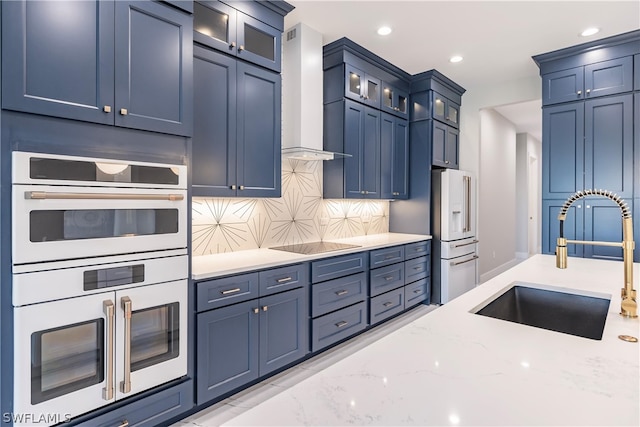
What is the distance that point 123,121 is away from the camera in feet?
5.65

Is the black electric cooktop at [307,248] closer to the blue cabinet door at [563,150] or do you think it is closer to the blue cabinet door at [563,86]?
the blue cabinet door at [563,150]

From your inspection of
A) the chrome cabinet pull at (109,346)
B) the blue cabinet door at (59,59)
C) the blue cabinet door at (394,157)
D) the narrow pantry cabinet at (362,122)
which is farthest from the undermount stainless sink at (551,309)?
the blue cabinet door at (394,157)

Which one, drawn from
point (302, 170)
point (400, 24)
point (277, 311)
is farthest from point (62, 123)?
point (400, 24)

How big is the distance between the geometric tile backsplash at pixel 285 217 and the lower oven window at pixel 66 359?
105 cm

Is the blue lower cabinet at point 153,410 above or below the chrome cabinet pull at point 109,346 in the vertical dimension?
below

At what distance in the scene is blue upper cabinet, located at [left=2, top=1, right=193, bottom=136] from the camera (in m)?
1.43

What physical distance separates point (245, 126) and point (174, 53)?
72cm

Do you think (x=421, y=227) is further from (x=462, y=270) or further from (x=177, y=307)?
(x=177, y=307)

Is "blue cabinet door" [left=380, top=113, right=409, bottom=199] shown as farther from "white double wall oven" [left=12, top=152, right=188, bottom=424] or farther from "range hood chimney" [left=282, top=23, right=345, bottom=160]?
"white double wall oven" [left=12, top=152, right=188, bottom=424]

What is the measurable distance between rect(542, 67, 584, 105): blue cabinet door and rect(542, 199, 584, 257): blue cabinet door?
1082 mm

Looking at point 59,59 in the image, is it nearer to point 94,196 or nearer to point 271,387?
point 94,196

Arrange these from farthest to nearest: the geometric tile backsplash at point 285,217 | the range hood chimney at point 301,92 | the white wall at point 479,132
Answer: the white wall at point 479,132
the range hood chimney at point 301,92
the geometric tile backsplash at point 285,217

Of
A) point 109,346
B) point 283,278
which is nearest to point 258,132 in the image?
point 283,278

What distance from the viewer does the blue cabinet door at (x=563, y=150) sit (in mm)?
3531
